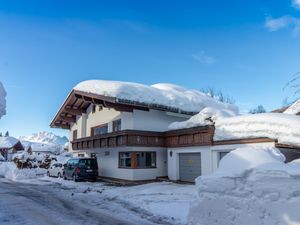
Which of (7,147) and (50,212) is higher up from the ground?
(7,147)

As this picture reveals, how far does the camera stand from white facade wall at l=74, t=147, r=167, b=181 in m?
21.1

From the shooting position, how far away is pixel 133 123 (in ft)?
73.0

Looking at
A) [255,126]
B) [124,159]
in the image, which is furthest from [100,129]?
[255,126]

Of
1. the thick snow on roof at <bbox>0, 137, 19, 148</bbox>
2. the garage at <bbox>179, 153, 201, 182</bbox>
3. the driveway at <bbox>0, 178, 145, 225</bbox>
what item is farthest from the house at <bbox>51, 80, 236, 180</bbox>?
the thick snow on roof at <bbox>0, 137, 19, 148</bbox>

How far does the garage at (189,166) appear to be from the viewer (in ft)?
62.5

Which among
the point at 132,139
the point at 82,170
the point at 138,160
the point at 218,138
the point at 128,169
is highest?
the point at 132,139

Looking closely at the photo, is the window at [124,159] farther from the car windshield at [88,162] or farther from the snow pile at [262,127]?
the snow pile at [262,127]

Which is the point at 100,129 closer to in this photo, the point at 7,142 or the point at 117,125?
the point at 117,125

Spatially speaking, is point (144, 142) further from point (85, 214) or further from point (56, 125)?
point (56, 125)

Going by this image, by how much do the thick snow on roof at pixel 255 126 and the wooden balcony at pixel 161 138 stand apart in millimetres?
607

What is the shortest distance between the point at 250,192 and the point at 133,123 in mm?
15802

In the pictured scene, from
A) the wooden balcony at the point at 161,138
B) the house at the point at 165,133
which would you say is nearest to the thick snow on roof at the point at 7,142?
the house at the point at 165,133

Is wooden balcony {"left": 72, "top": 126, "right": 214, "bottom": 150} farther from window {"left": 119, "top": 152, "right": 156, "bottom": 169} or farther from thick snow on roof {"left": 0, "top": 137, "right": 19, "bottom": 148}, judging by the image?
thick snow on roof {"left": 0, "top": 137, "right": 19, "bottom": 148}

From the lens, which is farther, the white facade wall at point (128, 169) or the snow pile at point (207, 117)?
the white facade wall at point (128, 169)
